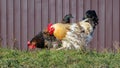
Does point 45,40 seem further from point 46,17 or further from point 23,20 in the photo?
point 23,20

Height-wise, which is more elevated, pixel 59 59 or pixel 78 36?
pixel 78 36

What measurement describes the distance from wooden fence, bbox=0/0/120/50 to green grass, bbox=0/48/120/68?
12.6 feet

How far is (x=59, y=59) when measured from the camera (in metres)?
7.46

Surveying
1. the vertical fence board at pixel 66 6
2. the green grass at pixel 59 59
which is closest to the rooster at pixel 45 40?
the green grass at pixel 59 59

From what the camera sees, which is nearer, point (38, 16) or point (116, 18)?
point (116, 18)

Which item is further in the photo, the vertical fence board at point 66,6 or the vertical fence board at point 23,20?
the vertical fence board at point 23,20

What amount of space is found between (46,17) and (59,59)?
4.77 meters

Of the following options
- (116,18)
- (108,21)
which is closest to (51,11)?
(108,21)

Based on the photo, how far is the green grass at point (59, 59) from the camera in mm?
7117

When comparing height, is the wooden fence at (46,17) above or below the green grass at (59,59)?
above

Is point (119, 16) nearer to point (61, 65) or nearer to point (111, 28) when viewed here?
point (111, 28)

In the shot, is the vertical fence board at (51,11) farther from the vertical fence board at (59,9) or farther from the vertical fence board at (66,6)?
the vertical fence board at (66,6)

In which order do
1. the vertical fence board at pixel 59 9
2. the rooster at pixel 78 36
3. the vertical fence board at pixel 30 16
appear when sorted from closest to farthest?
the rooster at pixel 78 36 → the vertical fence board at pixel 59 9 → the vertical fence board at pixel 30 16

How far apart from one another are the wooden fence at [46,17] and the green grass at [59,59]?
3848 millimetres
